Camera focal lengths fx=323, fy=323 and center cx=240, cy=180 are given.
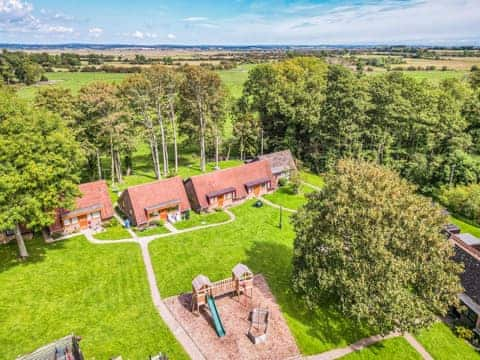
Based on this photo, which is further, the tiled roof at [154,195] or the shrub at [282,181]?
the shrub at [282,181]

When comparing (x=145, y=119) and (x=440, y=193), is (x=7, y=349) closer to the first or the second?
(x=145, y=119)

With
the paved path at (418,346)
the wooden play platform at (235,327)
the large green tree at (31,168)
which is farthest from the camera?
the large green tree at (31,168)

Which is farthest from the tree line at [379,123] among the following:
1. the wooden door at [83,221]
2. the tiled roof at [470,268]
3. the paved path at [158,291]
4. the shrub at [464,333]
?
the wooden door at [83,221]

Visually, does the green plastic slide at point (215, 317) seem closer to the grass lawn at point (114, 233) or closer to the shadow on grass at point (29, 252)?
the grass lawn at point (114, 233)

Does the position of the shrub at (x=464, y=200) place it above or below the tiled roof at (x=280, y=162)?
below

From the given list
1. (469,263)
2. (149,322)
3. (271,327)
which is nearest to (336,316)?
(271,327)

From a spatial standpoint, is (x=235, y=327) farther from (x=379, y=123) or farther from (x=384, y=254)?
(x=379, y=123)
